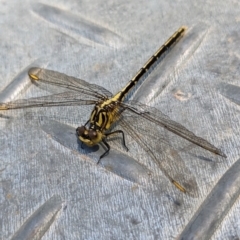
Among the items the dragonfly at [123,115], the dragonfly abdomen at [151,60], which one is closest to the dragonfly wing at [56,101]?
the dragonfly at [123,115]

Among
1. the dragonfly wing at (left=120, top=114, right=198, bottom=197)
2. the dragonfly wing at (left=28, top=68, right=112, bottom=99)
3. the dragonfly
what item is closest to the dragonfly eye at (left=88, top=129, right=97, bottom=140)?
the dragonfly

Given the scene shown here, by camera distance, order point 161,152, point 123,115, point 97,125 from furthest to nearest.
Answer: point 123,115
point 97,125
point 161,152

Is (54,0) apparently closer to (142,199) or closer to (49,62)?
(49,62)

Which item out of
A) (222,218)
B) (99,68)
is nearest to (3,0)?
(99,68)

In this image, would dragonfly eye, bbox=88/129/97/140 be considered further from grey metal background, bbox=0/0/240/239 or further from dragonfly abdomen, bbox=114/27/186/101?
dragonfly abdomen, bbox=114/27/186/101

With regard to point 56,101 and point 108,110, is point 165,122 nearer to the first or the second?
point 108,110

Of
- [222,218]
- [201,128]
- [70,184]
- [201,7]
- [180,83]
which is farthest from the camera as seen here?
[201,7]

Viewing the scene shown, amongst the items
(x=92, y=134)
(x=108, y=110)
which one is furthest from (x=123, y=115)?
(x=92, y=134)
